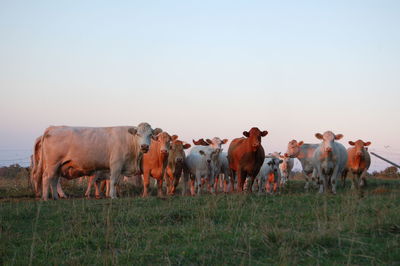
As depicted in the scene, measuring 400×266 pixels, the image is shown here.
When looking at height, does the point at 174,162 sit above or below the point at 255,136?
below

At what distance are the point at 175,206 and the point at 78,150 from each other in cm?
537

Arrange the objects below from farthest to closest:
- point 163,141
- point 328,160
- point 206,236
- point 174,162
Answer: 1. point 174,162
2. point 328,160
3. point 163,141
4. point 206,236

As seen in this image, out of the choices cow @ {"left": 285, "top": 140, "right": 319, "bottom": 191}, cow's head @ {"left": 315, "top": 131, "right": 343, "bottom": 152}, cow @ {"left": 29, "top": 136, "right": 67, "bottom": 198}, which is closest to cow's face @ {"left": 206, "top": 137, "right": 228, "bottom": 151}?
cow @ {"left": 285, "top": 140, "right": 319, "bottom": 191}

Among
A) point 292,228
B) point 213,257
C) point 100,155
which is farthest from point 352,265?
point 100,155

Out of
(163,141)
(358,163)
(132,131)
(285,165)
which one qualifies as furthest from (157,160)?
(285,165)

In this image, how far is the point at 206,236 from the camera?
25.4 feet

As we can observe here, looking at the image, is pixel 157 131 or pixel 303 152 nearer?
pixel 157 131

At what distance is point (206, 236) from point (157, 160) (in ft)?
31.7

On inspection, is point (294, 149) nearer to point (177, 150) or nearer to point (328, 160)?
point (328, 160)

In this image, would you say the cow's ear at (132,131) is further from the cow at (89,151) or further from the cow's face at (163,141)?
the cow's face at (163,141)

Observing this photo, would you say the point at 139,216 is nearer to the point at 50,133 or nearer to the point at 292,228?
the point at 292,228

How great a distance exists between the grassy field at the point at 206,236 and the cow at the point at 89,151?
4.39m

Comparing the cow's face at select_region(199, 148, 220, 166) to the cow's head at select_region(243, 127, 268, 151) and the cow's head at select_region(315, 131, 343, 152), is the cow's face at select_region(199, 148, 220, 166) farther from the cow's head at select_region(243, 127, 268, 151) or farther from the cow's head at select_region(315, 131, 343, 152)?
the cow's head at select_region(315, 131, 343, 152)

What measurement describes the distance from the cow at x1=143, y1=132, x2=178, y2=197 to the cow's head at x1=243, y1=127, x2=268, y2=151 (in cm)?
263
